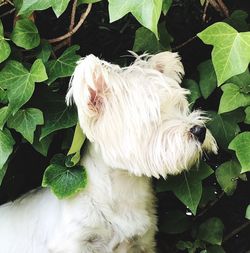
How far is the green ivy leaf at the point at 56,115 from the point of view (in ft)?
8.25

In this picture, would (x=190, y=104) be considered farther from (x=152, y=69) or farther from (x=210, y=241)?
(x=210, y=241)

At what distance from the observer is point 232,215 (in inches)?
126

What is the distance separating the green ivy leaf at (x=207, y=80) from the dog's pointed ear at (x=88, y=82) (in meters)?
0.50

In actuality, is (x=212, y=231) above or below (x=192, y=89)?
below

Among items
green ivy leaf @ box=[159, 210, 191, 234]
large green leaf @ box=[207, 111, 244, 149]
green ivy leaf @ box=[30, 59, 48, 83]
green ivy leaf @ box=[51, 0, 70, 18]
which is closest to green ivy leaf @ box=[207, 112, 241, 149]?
large green leaf @ box=[207, 111, 244, 149]

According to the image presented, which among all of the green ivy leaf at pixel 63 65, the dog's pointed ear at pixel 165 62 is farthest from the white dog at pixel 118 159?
the green ivy leaf at pixel 63 65

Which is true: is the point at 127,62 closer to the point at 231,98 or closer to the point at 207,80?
the point at 207,80

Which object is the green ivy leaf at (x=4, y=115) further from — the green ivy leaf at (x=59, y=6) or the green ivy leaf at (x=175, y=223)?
the green ivy leaf at (x=175, y=223)

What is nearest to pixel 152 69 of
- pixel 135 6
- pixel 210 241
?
pixel 135 6

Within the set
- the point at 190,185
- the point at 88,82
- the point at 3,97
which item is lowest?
the point at 190,185

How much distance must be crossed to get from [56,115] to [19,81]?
24 centimetres

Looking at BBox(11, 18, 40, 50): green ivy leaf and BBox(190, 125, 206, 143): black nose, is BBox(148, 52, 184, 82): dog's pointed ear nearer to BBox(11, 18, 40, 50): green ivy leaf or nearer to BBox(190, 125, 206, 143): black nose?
BBox(190, 125, 206, 143): black nose

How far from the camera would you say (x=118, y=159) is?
241cm

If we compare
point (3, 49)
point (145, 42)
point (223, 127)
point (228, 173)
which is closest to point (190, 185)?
point (228, 173)
